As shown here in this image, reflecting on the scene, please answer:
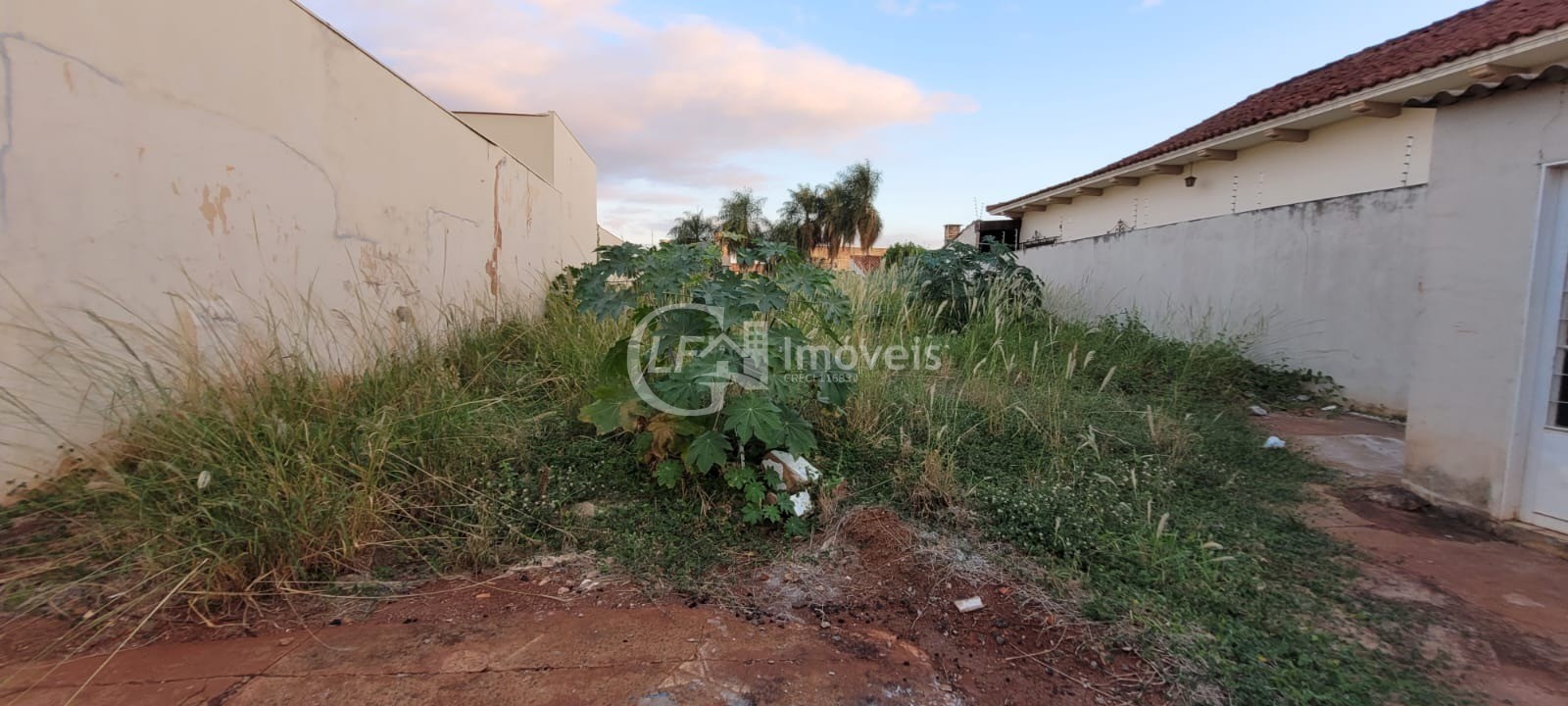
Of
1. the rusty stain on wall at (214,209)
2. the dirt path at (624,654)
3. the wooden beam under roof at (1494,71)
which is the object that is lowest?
the dirt path at (624,654)

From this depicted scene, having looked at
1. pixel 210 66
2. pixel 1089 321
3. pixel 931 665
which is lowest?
pixel 931 665

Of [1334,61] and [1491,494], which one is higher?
[1334,61]

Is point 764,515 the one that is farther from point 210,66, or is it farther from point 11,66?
point 210,66

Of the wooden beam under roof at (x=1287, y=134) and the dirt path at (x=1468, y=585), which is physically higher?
the wooden beam under roof at (x=1287, y=134)

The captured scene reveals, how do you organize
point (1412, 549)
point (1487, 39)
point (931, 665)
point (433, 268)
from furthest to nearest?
point (433, 268), point (1487, 39), point (1412, 549), point (931, 665)

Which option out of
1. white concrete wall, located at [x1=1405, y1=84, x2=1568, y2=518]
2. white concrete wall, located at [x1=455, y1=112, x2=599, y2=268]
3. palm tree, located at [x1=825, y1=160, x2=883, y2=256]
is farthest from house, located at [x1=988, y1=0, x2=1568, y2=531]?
palm tree, located at [x1=825, y1=160, x2=883, y2=256]

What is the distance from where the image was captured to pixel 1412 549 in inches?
102

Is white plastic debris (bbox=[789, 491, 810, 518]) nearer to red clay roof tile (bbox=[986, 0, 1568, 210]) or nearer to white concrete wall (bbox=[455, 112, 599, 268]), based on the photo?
red clay roof tile (bbox=[986, 0, 1568, 210])

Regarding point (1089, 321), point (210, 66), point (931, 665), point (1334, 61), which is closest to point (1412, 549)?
point (931, 665)

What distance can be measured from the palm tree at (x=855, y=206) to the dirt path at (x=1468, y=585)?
2983 cm

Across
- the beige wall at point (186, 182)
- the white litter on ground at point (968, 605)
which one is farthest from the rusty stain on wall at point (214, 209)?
the white litter on ground at point (968, 605)

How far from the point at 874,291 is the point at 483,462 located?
173 inches

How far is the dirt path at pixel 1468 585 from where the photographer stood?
179cm

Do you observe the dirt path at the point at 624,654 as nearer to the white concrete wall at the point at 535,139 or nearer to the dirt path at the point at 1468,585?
the dirt path at the point at 1468,585
